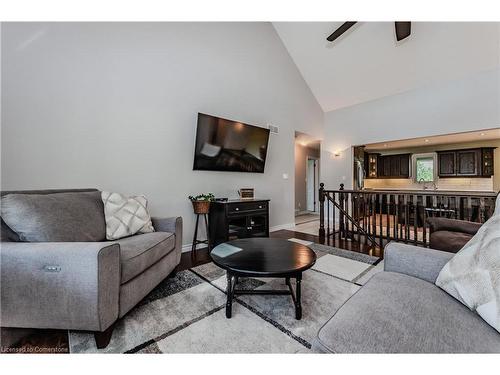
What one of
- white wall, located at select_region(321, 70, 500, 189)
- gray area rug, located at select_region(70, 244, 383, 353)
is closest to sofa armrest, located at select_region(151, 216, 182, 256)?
gray area rug, located at select_region(70, 244, 383, 353)

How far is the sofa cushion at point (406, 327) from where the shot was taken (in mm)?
697

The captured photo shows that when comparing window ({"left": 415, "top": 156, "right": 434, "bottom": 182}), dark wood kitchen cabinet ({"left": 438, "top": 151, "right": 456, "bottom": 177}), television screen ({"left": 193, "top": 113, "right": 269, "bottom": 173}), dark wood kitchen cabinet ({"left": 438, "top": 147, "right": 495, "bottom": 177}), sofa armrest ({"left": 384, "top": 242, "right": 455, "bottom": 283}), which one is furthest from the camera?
window ({"left": 415, "top": 156, "right": 434, "bottom": 182})

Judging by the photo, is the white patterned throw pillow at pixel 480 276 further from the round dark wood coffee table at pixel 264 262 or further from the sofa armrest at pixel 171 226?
the sofa armrest at pixel 171 226

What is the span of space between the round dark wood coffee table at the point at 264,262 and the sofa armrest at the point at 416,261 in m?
0.47

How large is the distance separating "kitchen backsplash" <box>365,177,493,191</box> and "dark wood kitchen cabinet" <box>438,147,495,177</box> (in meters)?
0.22

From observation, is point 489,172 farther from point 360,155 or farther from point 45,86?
point 45,86

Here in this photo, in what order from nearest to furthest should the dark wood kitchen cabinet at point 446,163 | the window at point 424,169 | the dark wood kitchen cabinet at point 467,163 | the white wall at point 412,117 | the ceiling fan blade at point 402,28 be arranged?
the ceiling fan blade at point 402,28, the white wall at point 412,117, the dark wood kitchen cabinet at point 467,163, the dark wood kitchen cabinet at point 446,163, the window at point 424,169

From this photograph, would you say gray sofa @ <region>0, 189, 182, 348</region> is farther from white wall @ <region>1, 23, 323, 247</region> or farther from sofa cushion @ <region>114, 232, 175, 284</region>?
white wall @ <region>1, 23, 323, 247</region>

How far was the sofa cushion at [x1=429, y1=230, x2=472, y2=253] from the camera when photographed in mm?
1839

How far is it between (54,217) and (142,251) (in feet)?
2.10

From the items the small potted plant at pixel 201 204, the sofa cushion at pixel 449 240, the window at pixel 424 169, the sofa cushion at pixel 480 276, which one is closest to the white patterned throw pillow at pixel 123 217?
the small potted plant at pixel 201 204

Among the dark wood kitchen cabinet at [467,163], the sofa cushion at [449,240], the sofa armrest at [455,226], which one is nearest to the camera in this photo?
the sofa cushion at [449,240]

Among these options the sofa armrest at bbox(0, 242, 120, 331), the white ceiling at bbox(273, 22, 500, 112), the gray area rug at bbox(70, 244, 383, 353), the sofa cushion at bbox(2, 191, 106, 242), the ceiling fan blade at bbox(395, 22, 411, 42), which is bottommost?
the gray area rug at bbox(70, 244, 383, 353)

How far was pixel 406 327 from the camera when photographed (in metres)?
0.77
